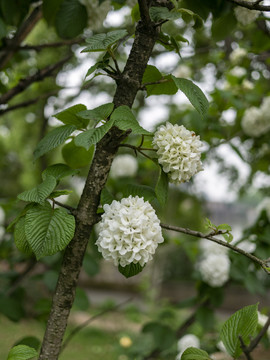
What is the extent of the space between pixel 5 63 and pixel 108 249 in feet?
2.73

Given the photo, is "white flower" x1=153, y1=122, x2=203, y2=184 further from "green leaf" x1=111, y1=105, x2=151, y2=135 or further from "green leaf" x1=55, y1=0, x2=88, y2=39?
"green leaf" x1=55, y1=0, x2=88, y2=39

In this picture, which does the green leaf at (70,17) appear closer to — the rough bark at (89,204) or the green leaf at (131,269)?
the rough bark at (89,204)

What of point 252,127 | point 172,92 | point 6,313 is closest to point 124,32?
point 172,92

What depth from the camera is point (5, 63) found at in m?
1.21

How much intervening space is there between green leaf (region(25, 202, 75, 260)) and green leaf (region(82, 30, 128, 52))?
0.28 metres

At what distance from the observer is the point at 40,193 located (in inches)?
25.3

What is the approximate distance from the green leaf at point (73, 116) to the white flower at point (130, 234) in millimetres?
183

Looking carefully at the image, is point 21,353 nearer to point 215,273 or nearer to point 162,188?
point 162,188

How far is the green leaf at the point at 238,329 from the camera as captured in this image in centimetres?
62

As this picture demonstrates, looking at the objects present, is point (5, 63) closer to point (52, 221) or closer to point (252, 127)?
point (52, 221)

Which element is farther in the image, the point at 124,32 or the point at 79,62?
the point at 79,62

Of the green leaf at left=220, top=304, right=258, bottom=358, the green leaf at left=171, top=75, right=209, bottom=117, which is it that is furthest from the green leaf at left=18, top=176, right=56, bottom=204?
the green leaf at left=220, top=304, right=258, bottom=358

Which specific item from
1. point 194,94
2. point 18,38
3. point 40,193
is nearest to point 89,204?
point 40,193

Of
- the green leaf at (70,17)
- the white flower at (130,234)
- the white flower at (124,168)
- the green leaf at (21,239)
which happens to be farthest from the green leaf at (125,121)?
the white flower at (124,168)
